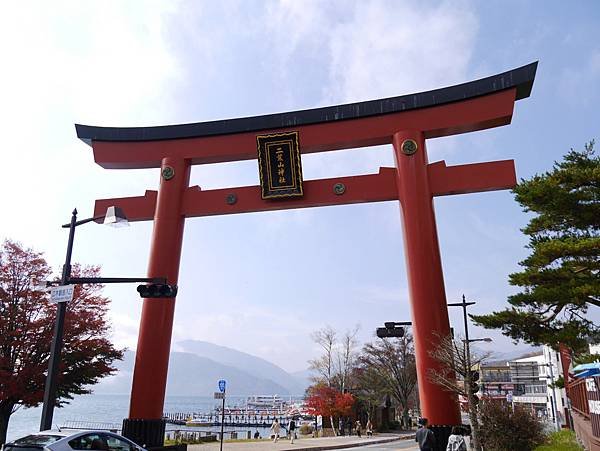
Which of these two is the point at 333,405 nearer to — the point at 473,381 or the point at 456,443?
the point at 473,381

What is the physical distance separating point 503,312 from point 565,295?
5.55 feet

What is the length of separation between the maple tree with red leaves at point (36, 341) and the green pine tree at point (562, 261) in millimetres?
12386

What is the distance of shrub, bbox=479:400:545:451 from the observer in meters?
14.0

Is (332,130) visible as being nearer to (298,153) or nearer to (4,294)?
(298,153)

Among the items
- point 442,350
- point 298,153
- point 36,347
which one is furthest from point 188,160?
point 442,350

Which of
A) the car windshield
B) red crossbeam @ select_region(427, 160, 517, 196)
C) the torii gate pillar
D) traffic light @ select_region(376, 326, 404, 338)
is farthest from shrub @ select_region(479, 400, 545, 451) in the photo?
the car windshield

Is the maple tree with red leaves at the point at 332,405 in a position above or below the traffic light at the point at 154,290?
below

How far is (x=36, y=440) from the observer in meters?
8.91

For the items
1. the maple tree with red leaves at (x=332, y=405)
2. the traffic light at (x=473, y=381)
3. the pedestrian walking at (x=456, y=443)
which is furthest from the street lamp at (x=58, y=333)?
the maple tree with red leaves at (x=332, y=405)

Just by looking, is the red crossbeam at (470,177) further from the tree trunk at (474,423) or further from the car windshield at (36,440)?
the car windshield at (36,440)

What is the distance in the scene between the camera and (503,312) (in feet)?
42.0

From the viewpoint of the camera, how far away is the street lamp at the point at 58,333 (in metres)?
10.7

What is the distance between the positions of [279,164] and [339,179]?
2177 millimetres

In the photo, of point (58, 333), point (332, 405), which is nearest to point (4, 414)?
point (58, 333)
